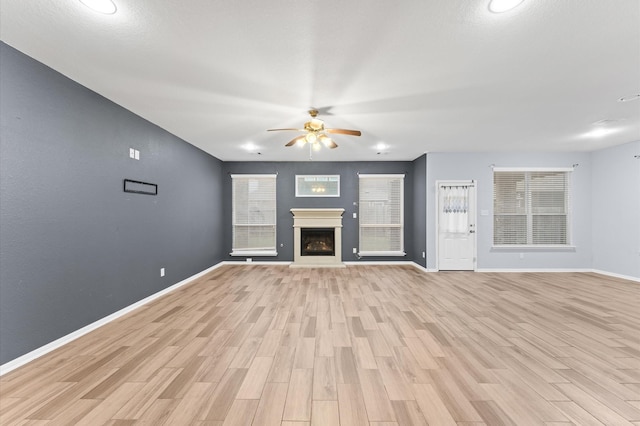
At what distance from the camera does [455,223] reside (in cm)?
603

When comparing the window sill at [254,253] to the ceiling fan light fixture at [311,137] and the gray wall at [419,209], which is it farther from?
the ceiling fan light fixture at [311,137]

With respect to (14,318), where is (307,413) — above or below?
below

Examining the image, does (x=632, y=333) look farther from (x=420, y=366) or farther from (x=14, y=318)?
(x=14, y=318)

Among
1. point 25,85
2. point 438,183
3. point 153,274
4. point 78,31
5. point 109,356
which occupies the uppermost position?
point 78,31

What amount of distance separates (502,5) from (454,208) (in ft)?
16.0

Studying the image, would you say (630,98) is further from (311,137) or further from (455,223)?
(311,137)

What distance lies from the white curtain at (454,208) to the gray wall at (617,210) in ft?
9.26

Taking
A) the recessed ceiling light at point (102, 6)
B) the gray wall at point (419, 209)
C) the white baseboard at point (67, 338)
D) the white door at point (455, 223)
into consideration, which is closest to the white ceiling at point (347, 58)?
the recessed ceiling light at point (102, 6)

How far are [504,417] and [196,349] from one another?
2.51 m

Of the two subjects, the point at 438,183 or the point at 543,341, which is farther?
the point at 438,183

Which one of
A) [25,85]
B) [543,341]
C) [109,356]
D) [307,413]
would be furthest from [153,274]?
[543,341]

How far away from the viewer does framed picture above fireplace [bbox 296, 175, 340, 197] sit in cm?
694

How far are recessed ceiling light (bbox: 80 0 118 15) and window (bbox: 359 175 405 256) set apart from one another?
18.9 feet

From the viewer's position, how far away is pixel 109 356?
2.40 meters
